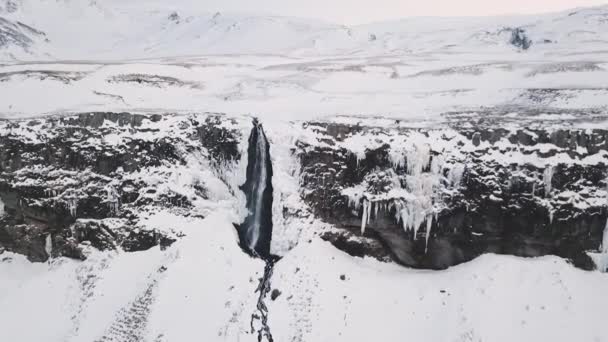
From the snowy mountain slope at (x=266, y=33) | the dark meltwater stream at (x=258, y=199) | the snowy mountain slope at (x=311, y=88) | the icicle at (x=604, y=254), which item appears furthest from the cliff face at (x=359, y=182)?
the snowy mountain slope at (x=266, y=33)

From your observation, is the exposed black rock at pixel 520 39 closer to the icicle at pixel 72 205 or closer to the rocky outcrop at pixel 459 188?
the rocky outcrop at pixel 459 188

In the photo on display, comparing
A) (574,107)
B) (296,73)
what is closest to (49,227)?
(296,73)

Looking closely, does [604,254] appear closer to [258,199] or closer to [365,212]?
[365,212]

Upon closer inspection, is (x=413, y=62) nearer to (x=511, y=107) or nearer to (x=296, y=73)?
(x=296, y=73)

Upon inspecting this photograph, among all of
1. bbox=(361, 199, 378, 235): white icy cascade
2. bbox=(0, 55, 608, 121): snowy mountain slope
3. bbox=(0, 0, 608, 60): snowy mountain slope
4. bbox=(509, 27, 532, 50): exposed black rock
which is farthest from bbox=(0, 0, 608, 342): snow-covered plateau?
bbox=(509, 27, 532, 50): exposed black rock

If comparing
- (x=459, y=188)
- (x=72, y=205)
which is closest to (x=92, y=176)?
(x=72, y=205)

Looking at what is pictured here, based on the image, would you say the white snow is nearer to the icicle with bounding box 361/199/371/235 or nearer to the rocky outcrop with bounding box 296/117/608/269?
the rocky outcrop with bounding box 296/117/608/269
